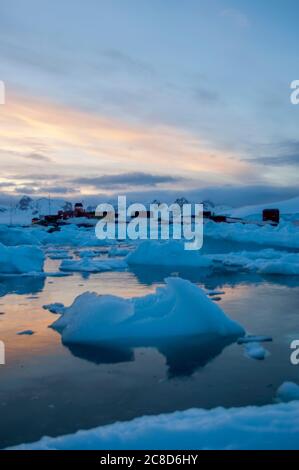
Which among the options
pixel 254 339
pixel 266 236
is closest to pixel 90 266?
pixel 254 339

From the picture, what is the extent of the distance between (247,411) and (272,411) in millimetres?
202

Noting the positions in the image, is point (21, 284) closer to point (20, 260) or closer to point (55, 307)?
point (20, 260)

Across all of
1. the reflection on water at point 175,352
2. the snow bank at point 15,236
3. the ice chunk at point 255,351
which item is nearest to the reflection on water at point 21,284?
the reflection on water at point 175,352

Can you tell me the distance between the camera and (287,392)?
4.43 m

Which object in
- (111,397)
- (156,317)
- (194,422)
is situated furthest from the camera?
(156,317)

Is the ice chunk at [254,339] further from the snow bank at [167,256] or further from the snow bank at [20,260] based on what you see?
the snow bank at [167,256]

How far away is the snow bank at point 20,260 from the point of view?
15.2 meters

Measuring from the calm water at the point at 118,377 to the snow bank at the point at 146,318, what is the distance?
314 mm

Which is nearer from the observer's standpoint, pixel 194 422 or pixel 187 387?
pixel 194 422

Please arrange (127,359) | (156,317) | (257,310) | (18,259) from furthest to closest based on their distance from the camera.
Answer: (18,259) < (257,310) < (156,317) < (127,359)

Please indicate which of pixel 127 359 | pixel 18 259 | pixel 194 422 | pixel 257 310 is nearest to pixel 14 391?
pixel 127 359

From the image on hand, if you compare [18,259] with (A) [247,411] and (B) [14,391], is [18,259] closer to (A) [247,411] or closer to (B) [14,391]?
(B) [14,391]

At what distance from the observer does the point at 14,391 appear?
15.2ft

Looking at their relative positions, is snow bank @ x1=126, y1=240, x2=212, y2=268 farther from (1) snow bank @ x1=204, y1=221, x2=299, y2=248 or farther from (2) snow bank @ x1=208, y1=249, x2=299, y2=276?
(1) snow bank @ x1=204, y1=221, x2=299, y2=248
